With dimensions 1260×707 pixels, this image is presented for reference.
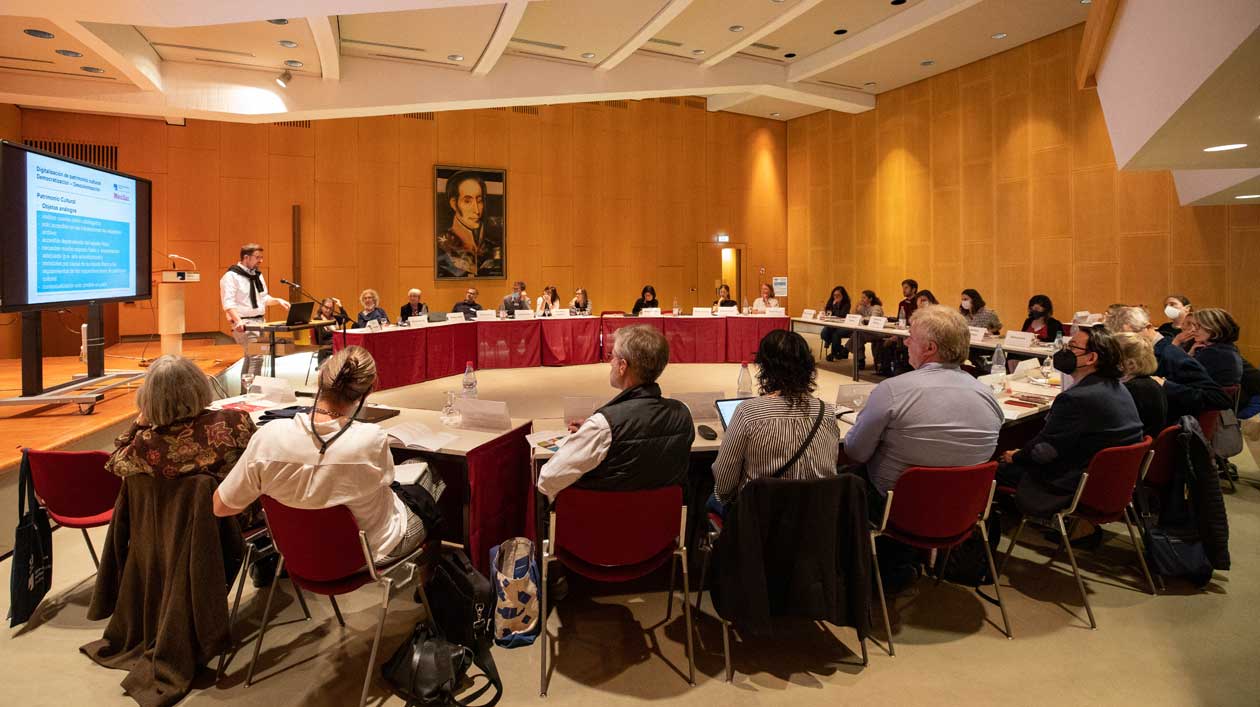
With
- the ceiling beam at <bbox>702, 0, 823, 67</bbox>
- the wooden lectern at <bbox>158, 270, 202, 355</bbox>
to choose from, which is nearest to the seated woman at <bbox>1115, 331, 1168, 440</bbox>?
the ceiling beam at <bbox>702, 0, 823, 67</bbox>

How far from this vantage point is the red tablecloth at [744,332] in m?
9.20

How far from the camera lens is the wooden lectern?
5.38m

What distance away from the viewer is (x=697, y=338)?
365 inches

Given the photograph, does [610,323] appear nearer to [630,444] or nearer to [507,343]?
[507,343]

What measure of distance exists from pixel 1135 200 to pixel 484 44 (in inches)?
309

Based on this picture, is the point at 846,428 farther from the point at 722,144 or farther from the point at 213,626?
the point at 722,144

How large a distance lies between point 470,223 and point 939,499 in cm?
1000

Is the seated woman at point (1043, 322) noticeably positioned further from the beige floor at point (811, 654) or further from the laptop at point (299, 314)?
the laptop at point (299, 314)

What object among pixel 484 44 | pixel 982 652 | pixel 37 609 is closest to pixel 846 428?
pixel 982 652

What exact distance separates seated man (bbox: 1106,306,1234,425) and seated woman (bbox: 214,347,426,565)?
3728mm

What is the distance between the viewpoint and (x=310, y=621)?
278 centimetres

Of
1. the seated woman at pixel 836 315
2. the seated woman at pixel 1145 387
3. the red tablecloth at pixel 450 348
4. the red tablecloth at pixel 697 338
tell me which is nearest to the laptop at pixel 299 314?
the red tablecloth at pixel 450 348

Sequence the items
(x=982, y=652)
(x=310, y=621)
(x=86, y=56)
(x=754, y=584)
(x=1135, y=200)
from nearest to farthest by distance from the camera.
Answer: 1. (x=754, y=584)
2. (x=982, y=652)
3. (x=310, y=621)
4. (x=86, y=56)
5. (x=1135, y=200)

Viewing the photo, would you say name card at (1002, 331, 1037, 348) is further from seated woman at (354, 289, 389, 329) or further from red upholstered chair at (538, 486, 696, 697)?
seated woman at (354, 289, 389, 329)
